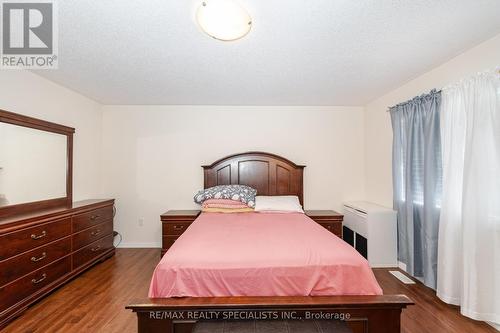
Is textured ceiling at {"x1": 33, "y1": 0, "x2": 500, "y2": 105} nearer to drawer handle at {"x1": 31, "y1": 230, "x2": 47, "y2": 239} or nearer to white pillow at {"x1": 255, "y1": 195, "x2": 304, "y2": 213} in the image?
white pillow at {"x1": 255, "y1": 195, "x2": 304, "y2": 213}

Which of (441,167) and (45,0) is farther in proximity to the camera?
(441,167)

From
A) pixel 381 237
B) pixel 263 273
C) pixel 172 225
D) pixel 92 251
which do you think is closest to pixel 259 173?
pixel 172 225

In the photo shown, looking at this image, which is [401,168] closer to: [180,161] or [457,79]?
[457,79]

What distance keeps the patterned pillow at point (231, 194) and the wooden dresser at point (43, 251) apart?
1.44m

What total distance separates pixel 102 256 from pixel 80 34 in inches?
110

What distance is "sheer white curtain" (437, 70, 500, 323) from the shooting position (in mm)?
1878

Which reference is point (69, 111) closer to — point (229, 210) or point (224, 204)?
point (224, 204)

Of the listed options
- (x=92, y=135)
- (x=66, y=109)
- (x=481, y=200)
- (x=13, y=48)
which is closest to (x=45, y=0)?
(x=13, y=48)

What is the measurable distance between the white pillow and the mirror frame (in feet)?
8.29

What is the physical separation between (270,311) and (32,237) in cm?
232

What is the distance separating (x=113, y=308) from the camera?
85.6 inches

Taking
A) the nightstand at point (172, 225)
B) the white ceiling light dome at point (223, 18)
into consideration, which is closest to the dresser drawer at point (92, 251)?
the nightstand at point (172, 225)

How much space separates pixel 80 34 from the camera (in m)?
1.85

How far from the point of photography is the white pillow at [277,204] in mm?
3195
